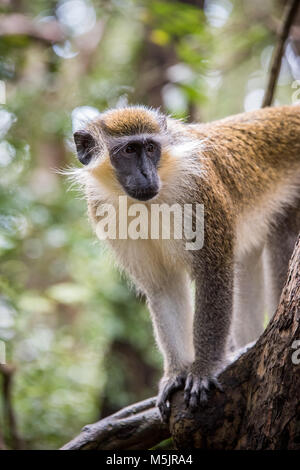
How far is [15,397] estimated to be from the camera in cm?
727

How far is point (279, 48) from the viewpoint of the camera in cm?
542

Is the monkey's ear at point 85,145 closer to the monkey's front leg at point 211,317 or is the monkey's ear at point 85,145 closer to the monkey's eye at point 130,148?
the monkey's eye at point 130,148

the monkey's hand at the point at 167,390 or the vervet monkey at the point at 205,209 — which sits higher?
the vervet monkey at the point at 205,209

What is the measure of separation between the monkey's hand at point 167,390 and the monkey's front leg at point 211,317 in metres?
0.21

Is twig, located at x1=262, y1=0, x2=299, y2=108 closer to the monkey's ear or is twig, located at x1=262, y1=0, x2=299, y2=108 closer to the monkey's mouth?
the monkey's ear

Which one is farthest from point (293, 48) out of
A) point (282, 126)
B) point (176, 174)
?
point (176, 174)

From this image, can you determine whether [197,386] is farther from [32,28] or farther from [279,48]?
[32,28]

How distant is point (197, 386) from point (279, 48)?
372cm

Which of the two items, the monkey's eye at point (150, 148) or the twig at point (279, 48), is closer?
the monkey's eye at point (150, 148)

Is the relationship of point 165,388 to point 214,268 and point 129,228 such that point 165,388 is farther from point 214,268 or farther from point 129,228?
point 129,228

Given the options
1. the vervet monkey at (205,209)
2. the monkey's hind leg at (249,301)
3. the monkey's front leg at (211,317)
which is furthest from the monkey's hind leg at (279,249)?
the monkey's front leg at (211,317)

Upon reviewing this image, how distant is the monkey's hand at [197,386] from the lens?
3615mm

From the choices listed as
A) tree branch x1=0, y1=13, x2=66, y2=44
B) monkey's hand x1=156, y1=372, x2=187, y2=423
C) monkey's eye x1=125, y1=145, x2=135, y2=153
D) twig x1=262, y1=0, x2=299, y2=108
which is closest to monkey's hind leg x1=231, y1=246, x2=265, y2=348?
monkey's hand x1=156, y1=372, x2=187, y2=423
